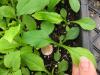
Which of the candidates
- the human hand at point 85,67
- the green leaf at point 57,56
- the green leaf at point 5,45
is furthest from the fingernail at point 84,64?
the green leaf at point 5,45

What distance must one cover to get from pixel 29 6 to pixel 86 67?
0.25 m

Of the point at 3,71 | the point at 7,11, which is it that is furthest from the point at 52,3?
the point at 3,71

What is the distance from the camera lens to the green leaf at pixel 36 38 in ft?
2.71

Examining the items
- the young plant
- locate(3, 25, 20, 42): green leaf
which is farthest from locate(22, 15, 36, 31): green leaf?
locate(3, 25, 20, 42): green leaf

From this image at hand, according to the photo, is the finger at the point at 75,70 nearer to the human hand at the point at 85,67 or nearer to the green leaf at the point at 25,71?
the human hand at the point at 85,67

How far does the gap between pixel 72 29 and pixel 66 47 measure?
0.06 m

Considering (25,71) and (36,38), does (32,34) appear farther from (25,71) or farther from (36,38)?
(25,71)

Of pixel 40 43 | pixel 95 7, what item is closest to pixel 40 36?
pixel 40 43

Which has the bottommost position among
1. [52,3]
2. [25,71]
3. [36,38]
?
[25,71]

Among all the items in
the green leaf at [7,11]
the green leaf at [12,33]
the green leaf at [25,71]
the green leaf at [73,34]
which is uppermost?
the green leaf at [7,11]

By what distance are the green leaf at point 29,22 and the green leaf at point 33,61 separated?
94 millimetres

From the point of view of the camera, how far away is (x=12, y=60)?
0.80m

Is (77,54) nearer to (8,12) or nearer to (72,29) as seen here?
(72,29)

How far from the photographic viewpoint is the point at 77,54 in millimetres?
859
